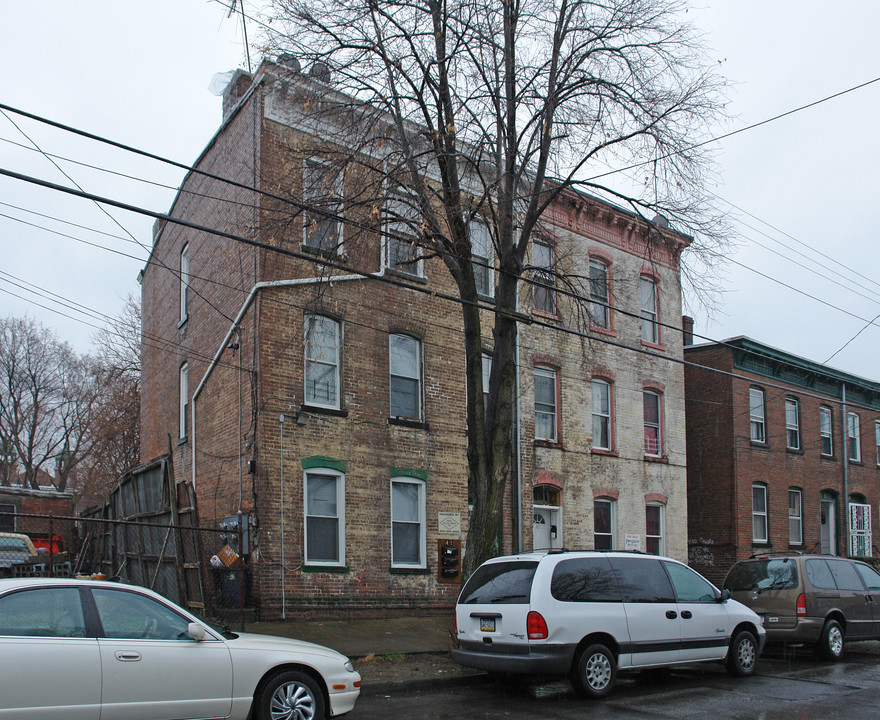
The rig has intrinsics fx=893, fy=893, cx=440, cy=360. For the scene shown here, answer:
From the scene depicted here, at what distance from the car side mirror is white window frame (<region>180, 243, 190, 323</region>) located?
14.0 m

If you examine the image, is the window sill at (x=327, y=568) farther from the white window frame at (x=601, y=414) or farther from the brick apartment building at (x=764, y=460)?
the brick apartment building at (x=764, y=460)

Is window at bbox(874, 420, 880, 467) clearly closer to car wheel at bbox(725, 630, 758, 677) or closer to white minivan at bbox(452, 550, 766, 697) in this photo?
car wheel at bbox(725, 630, 758, 677)

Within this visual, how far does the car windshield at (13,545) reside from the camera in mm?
22781

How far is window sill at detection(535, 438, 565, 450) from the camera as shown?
822 inches

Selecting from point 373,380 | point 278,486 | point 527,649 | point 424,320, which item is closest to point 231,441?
point 278,486

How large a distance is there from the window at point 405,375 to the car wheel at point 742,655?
326 inches

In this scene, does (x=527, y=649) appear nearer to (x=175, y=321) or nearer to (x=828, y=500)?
(x=175, y=321)

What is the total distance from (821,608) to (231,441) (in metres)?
10.8

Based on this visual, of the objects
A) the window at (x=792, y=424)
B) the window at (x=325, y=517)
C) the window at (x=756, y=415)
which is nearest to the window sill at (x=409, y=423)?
the window at (x=325, y=517)

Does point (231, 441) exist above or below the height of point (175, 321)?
below

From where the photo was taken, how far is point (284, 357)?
658 inches

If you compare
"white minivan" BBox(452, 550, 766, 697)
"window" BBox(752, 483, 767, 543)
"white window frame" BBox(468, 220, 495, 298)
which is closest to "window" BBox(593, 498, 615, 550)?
"white window frame" BBox(468, 220, 495, 298)

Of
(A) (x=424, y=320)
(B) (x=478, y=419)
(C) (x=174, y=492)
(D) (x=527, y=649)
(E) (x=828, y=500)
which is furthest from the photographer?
(E) (x=828, y=500)

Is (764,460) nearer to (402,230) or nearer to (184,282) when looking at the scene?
(402,230)
